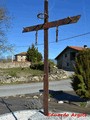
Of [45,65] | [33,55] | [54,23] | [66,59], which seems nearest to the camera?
[54,23]

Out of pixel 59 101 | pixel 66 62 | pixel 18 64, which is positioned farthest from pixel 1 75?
pixel 66 62

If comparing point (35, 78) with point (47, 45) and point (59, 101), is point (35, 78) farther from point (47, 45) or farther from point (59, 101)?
point (47, 45)

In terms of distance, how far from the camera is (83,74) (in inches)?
549

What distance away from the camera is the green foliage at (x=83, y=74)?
542 inches

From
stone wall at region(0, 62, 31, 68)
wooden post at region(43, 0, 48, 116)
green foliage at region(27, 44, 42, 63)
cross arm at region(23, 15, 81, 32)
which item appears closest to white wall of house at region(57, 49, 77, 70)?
green foliage at region(27, 44, 42, 63)

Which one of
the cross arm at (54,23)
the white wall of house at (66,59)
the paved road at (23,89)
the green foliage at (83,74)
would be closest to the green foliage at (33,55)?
the white wall of house at (66,59)

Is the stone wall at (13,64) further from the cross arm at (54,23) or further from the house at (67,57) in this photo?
the cross arm at (54,23)

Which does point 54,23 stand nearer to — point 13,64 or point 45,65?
point 45,65

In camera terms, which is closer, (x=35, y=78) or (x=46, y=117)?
(x=46, y=117)

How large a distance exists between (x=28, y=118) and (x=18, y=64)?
40.3 meters

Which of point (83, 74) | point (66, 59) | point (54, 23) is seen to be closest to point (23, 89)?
point (83, 74)

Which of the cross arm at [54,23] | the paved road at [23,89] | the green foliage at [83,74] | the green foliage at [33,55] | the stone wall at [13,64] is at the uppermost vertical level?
the green foliage at [33,55]

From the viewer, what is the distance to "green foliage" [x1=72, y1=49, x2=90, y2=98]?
45.2 ft

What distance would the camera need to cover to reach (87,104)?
13.8m
